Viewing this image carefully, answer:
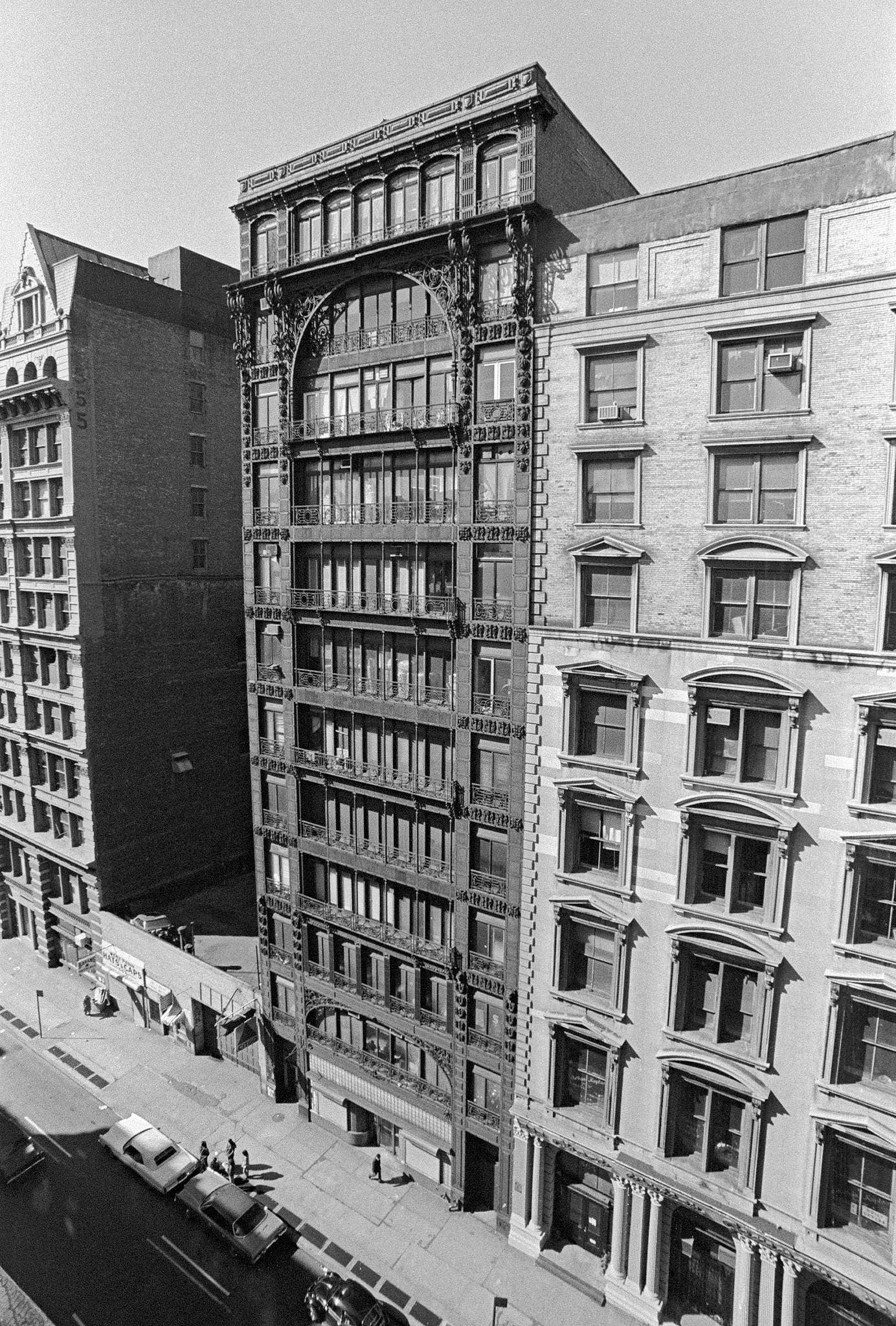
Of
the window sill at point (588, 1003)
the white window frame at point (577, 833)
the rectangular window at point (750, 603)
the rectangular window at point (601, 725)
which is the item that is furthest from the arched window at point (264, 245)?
the window sill at point (588, 1003)

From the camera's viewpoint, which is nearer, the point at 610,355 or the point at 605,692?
the point at 610,355

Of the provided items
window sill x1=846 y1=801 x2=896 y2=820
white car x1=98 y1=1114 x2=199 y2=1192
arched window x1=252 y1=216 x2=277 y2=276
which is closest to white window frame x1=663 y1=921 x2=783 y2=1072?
window sill x1=846 y1=801 x2=896 y2=820

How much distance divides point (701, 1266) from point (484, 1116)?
27.9 ft

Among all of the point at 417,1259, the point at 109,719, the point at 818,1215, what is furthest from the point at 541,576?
the point at 109,719

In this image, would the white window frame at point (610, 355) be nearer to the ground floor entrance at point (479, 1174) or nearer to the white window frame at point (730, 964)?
the white window frame at point (730, 964)

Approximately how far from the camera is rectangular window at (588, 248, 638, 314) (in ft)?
75.5

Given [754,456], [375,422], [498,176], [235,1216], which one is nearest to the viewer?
[754,456]

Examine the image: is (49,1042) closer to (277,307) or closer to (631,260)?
(277,307)

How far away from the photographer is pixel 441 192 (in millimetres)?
26172

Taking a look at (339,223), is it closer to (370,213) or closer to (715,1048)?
(370,213)

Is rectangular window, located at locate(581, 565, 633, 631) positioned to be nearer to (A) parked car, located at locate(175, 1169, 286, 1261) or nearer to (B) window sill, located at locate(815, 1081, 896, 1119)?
(B) window sill, located at locate(815, 1081, 896, 1119)

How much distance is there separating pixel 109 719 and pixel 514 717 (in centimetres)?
2722

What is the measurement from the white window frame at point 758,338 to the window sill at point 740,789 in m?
10.5

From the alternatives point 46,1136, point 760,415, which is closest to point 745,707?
point 760,415
